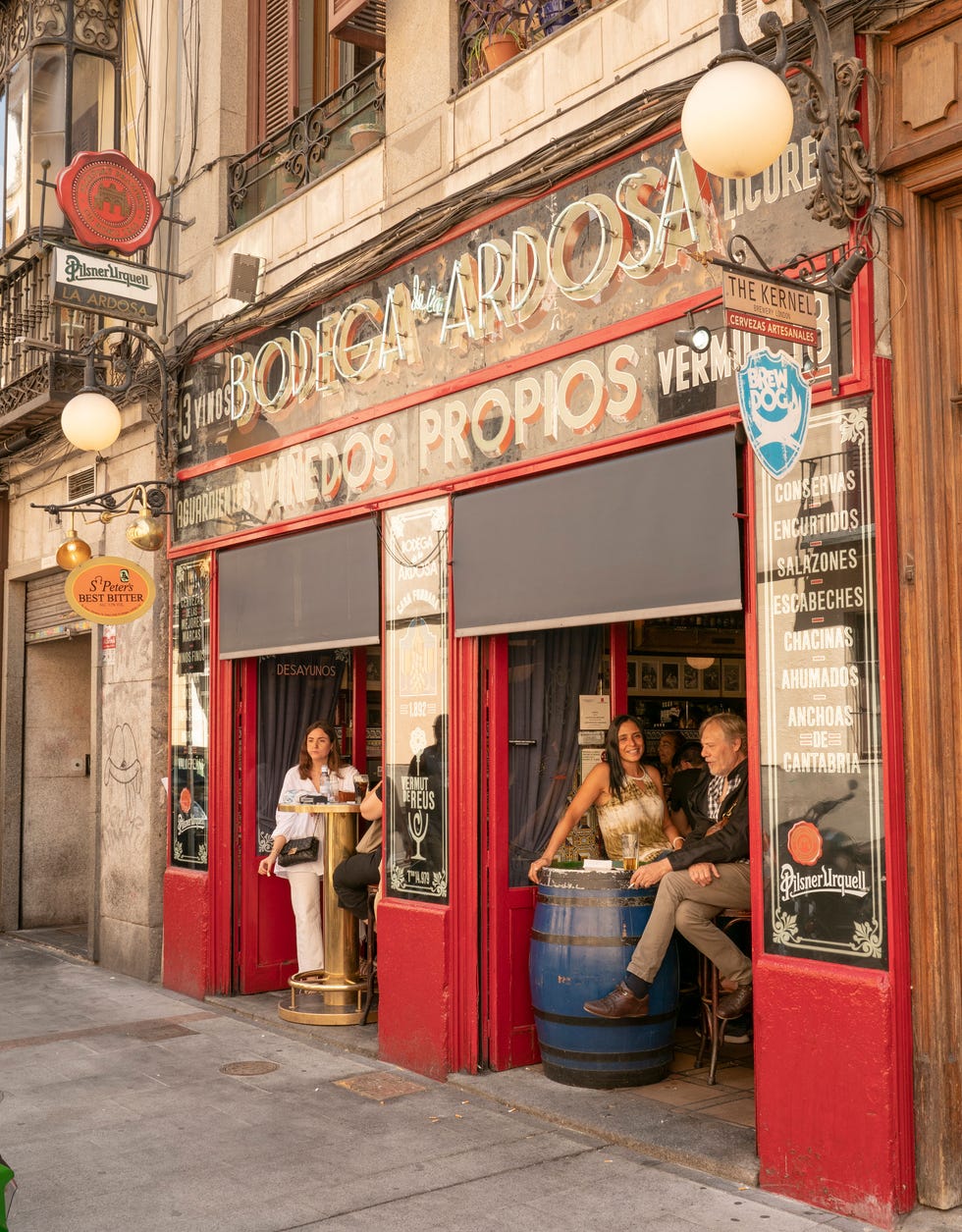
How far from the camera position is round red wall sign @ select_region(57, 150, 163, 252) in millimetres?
9438

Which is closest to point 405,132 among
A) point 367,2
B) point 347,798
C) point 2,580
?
point 367,2

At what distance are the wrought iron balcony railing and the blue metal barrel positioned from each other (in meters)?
4.98

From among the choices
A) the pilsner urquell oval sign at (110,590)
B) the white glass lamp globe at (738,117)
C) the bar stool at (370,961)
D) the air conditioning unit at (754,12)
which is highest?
the air conditioning unit at (754,12)

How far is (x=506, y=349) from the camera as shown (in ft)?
22.5

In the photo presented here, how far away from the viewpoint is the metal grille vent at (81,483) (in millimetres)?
11156

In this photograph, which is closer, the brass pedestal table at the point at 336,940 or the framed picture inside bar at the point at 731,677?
the brass pedestal table at the point at 336,940

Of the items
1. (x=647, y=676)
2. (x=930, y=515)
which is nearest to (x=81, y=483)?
(x=647, y=676)

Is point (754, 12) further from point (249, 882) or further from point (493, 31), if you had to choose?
point (249, 882)

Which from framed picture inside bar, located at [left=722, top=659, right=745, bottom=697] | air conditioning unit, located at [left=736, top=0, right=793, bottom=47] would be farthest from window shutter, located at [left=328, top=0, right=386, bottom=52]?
framed picture inside bar, located at [left=722, top=659, right=745, bottom=697]

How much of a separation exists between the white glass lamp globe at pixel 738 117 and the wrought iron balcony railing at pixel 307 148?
14.5 ft

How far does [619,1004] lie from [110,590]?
5.44 meters

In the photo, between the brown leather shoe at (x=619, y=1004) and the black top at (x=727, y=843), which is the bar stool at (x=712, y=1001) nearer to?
the black top at (x=727, y=843)

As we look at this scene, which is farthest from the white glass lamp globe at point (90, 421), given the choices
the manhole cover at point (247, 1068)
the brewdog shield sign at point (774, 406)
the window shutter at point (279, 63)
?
the brewdog shield sign at point (774, 406)

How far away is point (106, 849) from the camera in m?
10.6
